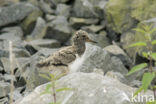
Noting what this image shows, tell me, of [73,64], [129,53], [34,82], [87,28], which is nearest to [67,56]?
[73,64]

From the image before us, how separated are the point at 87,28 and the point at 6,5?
4.62m

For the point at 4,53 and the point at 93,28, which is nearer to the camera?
the point at 4,53

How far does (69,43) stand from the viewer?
1161 centimetres

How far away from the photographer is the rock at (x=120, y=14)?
417 inches

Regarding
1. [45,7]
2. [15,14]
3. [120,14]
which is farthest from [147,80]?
[45,7]

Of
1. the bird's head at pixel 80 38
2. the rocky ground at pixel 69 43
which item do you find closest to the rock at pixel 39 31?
the rocky ground at pixel 69 43

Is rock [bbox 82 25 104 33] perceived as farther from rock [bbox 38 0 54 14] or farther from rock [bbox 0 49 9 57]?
rock [bbox 0 49 9 57]

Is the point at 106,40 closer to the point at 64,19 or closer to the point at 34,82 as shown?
the point at 64,19

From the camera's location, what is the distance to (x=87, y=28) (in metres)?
11.6

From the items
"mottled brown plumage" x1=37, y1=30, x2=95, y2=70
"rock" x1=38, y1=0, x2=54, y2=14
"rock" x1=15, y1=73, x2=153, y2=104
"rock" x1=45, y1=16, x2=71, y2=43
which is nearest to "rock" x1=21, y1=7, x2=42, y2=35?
"rock" x1=38, y1=0, x2=54, y2=14

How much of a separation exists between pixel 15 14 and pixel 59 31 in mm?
2379

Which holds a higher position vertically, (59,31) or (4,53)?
(4,53)

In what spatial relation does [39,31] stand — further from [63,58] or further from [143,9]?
[63,58]

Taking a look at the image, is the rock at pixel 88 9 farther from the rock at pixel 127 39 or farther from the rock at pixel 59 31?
the rock at pixel 127 39
